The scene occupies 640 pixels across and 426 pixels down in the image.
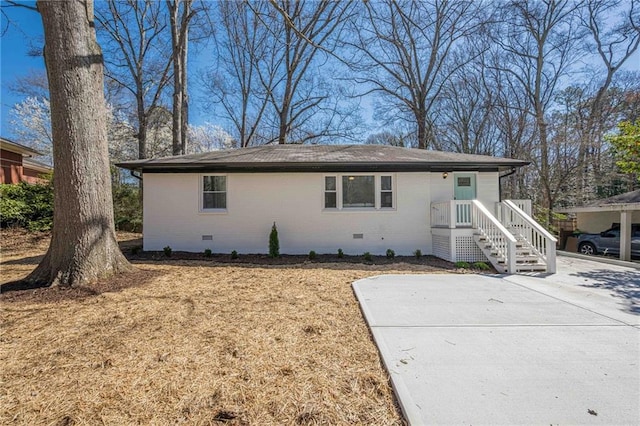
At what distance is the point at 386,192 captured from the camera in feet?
31.0

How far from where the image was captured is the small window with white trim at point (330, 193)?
30.7 feet

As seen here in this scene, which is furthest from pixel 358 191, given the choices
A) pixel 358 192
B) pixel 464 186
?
pixel 464 186

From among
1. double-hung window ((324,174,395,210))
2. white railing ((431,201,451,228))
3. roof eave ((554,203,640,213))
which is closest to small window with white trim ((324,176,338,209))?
double-hung window ((324,174,395,210))

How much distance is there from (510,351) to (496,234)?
5.27 m

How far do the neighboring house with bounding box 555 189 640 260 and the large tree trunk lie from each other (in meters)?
15.2

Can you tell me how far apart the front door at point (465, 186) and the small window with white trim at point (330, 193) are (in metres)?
3.90

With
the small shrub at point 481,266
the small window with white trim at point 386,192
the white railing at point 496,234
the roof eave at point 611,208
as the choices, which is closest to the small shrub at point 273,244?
the small window with white trim at point 386,192

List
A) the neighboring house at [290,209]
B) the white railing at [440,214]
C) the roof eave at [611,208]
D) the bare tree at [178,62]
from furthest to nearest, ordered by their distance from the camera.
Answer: the bare tree at [178,62]
the roof eave at [611,208]
the neighboring house at [290,209]
the white railing at [440,214]

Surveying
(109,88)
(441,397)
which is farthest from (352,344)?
(109,88)

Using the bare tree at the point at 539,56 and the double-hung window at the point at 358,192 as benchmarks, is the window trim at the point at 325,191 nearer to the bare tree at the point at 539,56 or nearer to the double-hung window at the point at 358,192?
the double-hung window at the point at 358,192

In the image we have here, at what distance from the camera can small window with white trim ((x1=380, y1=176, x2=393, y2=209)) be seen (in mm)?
9414

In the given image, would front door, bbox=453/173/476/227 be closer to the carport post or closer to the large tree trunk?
the carport post

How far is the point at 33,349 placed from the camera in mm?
2873

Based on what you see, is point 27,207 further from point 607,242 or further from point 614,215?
point 614,215
